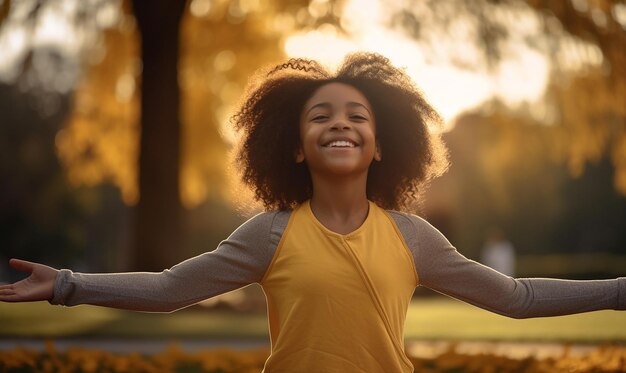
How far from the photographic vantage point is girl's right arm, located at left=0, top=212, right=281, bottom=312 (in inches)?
124

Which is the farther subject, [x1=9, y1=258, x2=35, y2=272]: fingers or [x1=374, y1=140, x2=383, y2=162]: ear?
[x1=374, y1=140, x2=383, y2=162]: ear

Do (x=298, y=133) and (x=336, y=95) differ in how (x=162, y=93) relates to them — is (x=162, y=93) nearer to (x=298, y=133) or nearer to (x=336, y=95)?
(x=298, y=133)

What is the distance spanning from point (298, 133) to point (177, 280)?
0.72 meters

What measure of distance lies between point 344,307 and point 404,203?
2.16 feet

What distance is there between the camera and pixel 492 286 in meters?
3.33

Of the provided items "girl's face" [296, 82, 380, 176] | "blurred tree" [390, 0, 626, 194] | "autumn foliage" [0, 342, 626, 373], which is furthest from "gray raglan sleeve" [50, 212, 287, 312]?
"blurred tree" [390, 0, 626, 194]

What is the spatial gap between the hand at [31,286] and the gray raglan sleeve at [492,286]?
1172 mm

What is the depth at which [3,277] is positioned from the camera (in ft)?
136

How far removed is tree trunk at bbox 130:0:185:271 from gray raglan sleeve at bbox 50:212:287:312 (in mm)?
8885

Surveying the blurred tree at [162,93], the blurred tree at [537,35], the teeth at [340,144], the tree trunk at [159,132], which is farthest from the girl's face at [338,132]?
the tree trunk at [159,132]

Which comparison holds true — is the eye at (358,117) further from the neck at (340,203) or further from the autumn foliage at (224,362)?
the autumn foliage at (224,362)

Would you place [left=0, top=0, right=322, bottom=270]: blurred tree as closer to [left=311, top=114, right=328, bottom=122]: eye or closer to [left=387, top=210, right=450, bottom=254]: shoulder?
[left=311, top=114, right=328, bottom=122]: eye

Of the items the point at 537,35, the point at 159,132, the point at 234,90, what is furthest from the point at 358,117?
the point at 234,90

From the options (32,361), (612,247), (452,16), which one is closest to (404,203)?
(32,361)
